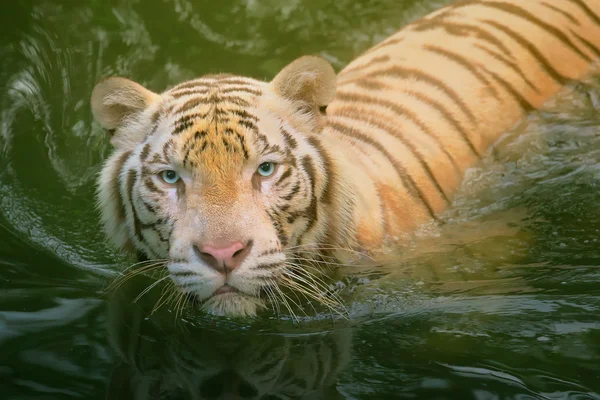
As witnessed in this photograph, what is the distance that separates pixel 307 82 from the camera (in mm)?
2547

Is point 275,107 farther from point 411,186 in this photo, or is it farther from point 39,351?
point 39,351

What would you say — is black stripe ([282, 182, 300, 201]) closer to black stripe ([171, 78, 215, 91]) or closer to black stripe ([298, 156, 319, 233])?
black stripe ([298, 156, 319, 233])

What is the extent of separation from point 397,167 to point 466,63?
70 cm

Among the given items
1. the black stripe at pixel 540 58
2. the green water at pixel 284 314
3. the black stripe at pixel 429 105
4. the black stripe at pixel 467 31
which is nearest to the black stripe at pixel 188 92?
the green water at pixel 284 314

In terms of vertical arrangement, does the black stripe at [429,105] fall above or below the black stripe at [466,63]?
below

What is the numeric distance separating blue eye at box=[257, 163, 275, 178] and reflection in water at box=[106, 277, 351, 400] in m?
0.46

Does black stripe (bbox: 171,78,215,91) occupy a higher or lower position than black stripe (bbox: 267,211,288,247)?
higher

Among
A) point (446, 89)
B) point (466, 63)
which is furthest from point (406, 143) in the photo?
point (466, 63)

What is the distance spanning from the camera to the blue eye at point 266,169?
2365 millimetres

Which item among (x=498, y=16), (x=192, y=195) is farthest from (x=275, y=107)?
(x=498, y=16)

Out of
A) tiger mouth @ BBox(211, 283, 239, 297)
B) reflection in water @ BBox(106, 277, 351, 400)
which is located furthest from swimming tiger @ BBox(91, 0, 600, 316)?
reflection in water @ BBox(106, 277, 351, 400)

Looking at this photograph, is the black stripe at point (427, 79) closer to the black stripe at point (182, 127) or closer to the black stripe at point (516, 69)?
the black stripe at point (516, 69)

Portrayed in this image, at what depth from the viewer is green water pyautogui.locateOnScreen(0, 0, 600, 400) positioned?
2078 mm

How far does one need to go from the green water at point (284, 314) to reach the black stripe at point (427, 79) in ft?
0.75
